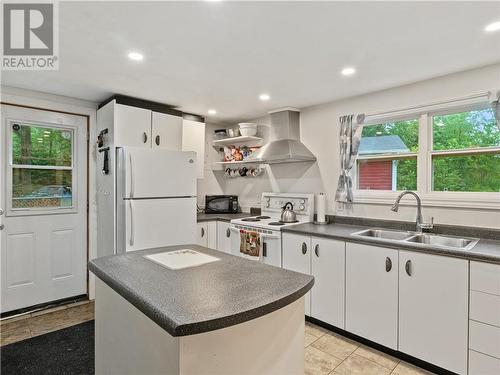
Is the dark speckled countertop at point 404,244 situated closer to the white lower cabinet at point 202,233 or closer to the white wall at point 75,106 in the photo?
→ the white lower cabinet at point 202,233

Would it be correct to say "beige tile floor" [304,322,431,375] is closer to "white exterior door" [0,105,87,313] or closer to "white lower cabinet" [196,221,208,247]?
"white lower cabinet" [196,221,208,247]

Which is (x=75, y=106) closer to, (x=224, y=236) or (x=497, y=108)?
(x=224, y=236)

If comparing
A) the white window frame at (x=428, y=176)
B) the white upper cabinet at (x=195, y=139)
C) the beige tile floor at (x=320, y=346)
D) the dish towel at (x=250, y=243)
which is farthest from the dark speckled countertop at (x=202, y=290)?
the white upper cabinet at (x=195, y=139)

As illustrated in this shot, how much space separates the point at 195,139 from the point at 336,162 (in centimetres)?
179

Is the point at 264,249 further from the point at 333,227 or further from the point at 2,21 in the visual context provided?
the point at 2,21

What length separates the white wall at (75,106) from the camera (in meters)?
2.87

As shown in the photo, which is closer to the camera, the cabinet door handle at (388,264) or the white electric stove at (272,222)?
the cabinet door handle at (388,264)

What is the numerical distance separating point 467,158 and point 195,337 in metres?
2.62

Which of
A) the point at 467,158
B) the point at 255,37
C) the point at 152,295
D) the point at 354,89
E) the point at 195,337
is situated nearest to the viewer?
the point at 195,337

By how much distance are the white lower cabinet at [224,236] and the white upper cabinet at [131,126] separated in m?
1.30

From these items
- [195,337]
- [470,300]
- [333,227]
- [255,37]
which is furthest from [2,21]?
[470,300]

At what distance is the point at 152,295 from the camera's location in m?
1.14

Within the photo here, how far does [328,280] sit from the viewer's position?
2637mm

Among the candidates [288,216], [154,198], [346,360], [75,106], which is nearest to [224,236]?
[288,216]
